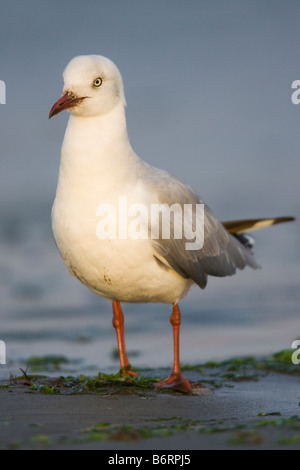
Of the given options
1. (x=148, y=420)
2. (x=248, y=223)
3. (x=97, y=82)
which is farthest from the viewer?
(x=248, y=223)

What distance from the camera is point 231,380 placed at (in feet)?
22.5

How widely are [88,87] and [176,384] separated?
2256 millimetres

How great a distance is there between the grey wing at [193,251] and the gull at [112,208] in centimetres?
1

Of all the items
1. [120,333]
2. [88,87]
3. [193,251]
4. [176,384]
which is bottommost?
[176,384]

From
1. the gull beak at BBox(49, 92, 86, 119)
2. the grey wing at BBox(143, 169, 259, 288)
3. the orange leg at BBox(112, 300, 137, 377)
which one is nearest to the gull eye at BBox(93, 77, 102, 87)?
the gull beak at BBox(49, 92, 86, 119)

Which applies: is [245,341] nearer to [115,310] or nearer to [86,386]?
[115,310]

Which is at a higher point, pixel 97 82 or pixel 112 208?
pixel 97 82

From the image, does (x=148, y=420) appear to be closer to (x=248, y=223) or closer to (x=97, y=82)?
(x=97, y=82)

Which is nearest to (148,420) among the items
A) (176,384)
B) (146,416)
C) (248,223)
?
(146,416)

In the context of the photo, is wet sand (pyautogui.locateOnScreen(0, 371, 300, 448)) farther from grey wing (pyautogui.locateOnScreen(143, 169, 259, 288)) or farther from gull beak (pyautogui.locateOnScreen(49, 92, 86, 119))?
gull beak (pyautogui.locateOnScreen(49, 92, 86, 119))

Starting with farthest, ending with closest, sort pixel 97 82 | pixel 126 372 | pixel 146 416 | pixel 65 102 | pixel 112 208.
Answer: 1. pixel 126 372
2. pixel 97 82
3. pixel 65 102
4. pixel 112 208
5. pixel 146 416

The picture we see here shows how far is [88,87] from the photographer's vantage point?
237 inches

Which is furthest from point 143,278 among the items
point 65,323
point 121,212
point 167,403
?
point 65,323
